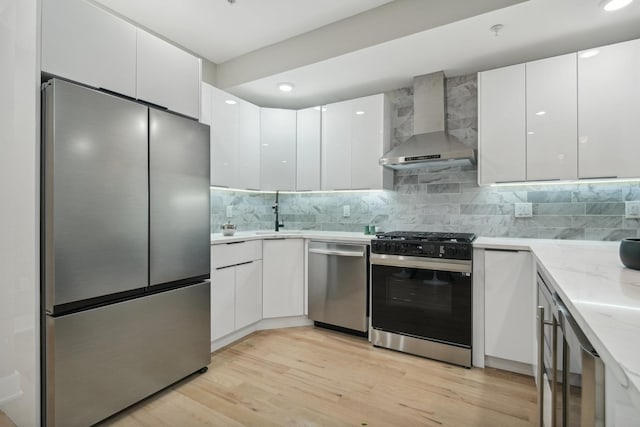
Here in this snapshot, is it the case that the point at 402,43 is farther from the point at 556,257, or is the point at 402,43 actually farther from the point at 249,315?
the point at 249,315

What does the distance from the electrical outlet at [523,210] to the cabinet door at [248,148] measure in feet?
8.31

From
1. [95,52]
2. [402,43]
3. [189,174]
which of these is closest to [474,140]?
[402,43]

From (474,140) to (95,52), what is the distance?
9.81ft

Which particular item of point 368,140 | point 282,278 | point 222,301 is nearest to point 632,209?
point 368,140

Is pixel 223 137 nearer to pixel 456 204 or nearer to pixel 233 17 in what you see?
pixel 233 17

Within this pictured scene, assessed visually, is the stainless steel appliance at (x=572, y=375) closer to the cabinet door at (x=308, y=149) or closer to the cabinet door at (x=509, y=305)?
the cabinet door at (x=509, y=305)

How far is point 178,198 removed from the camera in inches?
80.7

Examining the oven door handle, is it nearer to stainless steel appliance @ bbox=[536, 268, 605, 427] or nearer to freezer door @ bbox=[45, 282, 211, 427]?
stainless steel appliance @ bbox=[536, 268, 605, 427]

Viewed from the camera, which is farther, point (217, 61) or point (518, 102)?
point (217, 61)

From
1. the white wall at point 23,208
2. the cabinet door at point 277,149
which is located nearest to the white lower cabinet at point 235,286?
the cabinet door at point 277,149

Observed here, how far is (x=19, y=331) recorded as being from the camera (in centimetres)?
148

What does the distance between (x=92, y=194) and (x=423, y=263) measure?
2272 millimetres

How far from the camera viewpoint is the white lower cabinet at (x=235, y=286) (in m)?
2.56

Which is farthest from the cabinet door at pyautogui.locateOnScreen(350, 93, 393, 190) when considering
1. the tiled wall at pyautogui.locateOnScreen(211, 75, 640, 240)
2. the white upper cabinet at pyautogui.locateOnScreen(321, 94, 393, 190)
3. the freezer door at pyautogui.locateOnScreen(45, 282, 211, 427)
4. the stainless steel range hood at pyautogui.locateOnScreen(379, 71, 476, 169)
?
the freezer door at pyautogui.locateOnScreen(45, 282, 211, 427)
